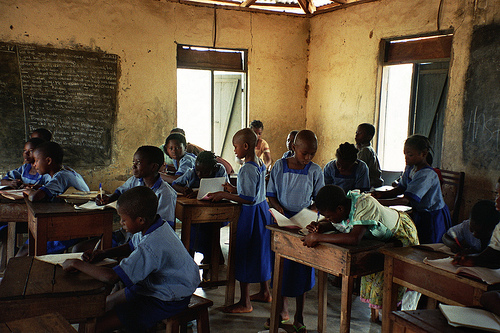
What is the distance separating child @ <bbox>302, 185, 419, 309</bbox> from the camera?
227 cm

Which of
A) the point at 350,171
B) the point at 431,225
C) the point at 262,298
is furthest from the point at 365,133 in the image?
the point at 262,298

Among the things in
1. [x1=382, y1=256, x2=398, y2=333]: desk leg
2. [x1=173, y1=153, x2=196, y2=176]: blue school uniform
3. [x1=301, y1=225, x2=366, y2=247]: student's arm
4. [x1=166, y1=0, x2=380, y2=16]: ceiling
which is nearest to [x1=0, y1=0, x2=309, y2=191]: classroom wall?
[x1=166, y1=0, x2=380, y2=16]: ceiling

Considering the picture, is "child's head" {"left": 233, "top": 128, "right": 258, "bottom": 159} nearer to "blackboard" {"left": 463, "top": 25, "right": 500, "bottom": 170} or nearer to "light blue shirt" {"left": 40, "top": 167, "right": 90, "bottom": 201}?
"light blue shirt" {"left": 40, "top": 167, "right": 90, "bottom": 201}

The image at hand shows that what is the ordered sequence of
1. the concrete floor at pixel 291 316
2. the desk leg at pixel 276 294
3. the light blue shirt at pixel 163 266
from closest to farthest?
the light blue shirt at pixel 163 266 < the desk leg at pixel 276 294 < the concrete floor at pixel 291 316

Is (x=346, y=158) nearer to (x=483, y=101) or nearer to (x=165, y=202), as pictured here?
(x=165, y=202)

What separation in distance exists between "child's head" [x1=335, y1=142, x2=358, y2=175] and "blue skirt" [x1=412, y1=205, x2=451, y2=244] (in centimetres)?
71

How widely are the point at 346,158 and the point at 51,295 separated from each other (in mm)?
2653

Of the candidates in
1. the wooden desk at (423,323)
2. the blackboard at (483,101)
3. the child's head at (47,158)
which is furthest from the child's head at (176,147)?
the blackboard at (483,101)

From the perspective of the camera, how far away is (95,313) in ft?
→ 5.88

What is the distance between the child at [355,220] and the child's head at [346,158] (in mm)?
1209

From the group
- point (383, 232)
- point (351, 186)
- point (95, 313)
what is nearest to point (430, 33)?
point (351, 186)

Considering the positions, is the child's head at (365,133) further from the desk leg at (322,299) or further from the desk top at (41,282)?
the desk top at (41,282)

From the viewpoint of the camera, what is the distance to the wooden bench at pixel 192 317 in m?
Result: 2.07

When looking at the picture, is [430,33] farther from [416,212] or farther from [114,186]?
[114,186]
